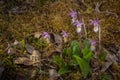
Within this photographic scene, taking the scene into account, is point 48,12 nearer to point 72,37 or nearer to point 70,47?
point 72,37

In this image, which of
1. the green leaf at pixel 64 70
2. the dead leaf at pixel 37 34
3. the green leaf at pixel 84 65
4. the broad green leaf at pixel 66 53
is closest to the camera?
the green leaf at pixel 84 65

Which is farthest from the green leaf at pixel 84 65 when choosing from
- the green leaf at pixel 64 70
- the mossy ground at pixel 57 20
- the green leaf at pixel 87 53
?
the mossy ground at pixel 57 20

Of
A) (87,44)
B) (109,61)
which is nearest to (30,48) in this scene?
(87,44)

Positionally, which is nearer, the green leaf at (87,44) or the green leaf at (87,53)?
the green leaf at (87,53)

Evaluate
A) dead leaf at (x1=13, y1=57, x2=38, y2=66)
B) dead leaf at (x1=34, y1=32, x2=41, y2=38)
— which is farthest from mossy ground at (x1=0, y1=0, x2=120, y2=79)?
dead leaf at (x1=13, y1=57, x2=38, y2=66)

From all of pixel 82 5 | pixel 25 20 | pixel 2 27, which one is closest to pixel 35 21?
pixel 25 20

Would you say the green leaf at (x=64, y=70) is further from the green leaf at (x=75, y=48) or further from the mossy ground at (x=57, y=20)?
the mossy ground at (x=57, y=20)

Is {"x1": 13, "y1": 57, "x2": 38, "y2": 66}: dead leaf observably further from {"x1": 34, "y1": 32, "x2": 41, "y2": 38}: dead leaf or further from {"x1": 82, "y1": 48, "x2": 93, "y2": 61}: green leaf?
{"x1": 82, "y1": 48, "x2": 93, "y2": 61}: green leaf

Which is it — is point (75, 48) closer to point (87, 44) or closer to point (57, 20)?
point (87, 44)
